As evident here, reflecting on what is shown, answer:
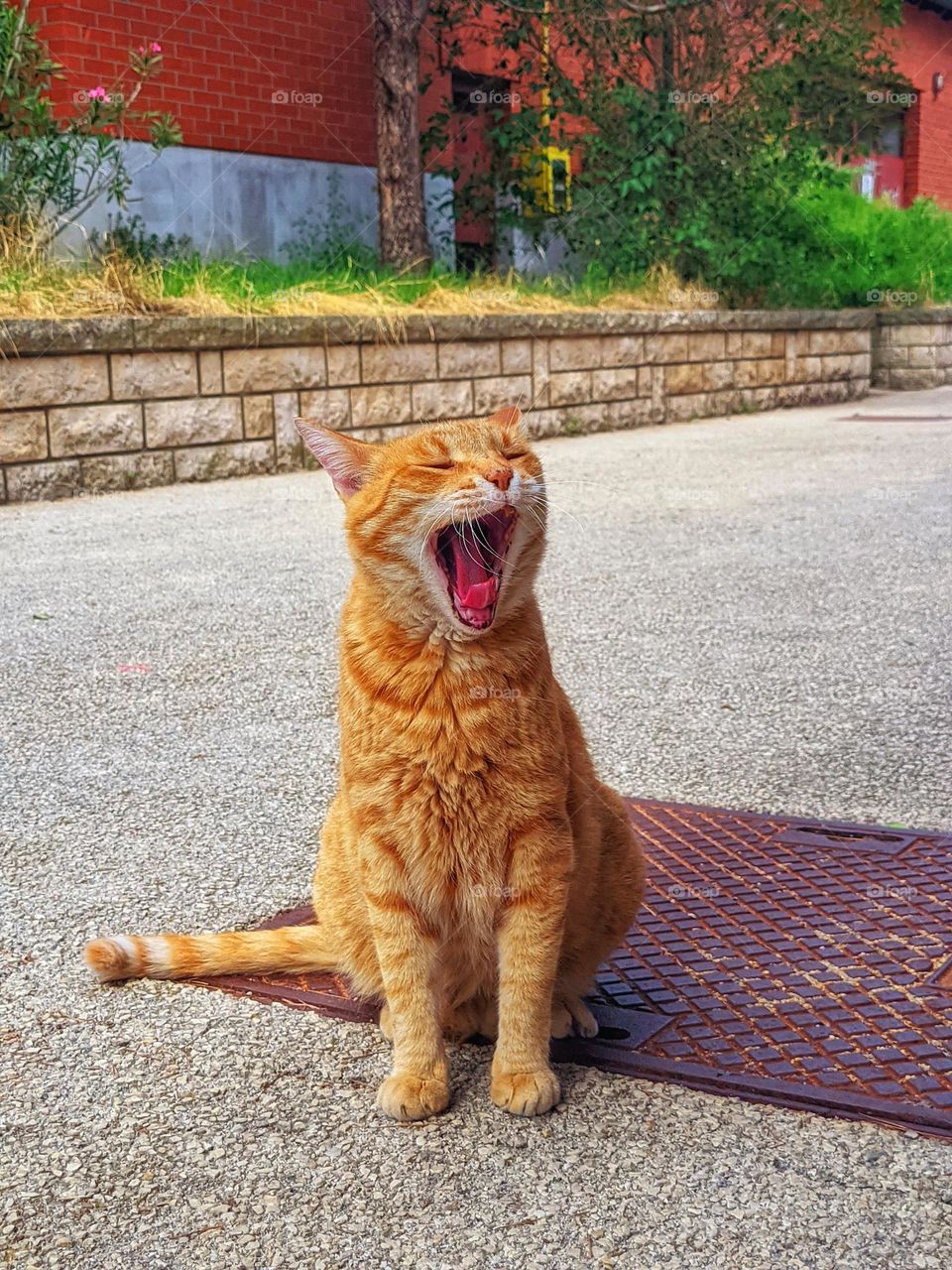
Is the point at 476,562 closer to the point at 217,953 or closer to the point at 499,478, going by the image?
the point at 499,478

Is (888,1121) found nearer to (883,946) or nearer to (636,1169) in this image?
(636,1169)

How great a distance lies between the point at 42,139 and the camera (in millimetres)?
10031

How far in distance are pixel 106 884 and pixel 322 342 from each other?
727 cm

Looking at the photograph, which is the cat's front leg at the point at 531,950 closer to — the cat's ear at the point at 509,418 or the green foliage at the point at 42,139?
the cat's ear at the point at 509,418

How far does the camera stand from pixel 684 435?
1223 cm

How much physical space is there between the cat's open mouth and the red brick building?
9.94 meters

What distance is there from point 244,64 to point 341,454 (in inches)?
440

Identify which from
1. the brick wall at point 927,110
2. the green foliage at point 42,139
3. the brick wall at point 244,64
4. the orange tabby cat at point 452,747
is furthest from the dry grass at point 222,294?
the brick wall at point 927,110

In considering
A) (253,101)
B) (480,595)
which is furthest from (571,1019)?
(253,101)

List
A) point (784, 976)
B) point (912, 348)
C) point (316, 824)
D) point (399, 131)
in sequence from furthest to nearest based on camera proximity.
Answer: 1. point (912, 348)
2. point (399, 131)
3. point (316, 824)
4. point (784, 976)

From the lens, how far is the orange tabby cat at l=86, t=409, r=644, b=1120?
224 centimetres

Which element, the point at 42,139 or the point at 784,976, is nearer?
the point at 784,976

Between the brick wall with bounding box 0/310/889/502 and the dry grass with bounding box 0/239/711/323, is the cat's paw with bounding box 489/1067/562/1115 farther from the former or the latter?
the dry grass with bounding box 0/239/711/323

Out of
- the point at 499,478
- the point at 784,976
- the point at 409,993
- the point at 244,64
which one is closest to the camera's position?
the point at 499,478
